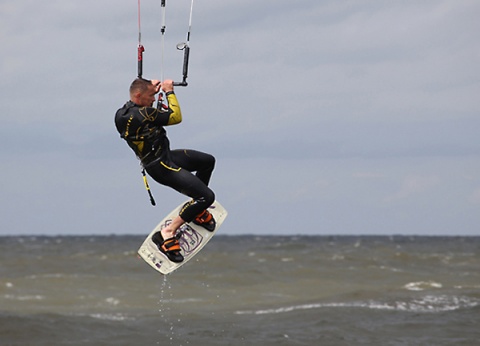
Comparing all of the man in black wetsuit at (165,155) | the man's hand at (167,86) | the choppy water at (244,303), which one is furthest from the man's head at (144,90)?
the choppy water at (244,303)

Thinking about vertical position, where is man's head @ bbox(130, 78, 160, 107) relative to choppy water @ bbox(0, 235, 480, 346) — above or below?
above

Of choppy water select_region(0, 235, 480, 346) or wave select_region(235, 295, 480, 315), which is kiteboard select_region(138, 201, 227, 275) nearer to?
choppy water select_region(0, 235, 480, 346)

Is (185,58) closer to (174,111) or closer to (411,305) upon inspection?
(174,111)

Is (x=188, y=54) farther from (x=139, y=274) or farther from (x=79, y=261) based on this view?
(x=79, y=261)

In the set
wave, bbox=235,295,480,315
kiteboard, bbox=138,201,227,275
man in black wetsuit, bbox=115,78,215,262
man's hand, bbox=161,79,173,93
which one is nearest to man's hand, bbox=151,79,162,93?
man in black wetsuit, bbox=115,78,215,262

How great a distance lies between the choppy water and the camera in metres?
17.7

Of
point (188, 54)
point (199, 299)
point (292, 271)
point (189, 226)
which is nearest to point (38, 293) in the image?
point (199, 299)

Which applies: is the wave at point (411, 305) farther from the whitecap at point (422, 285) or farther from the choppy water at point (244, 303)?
the whitecap at point (422, 285)

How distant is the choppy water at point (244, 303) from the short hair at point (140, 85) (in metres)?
8.18

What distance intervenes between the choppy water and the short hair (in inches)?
322

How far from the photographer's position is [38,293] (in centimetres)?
2917

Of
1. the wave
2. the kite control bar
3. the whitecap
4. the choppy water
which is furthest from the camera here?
the whitecap

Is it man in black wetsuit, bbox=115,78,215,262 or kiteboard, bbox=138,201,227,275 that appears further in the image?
kiteboard, bbox=138,201,227,275

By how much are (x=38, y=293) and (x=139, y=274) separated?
255 inches
